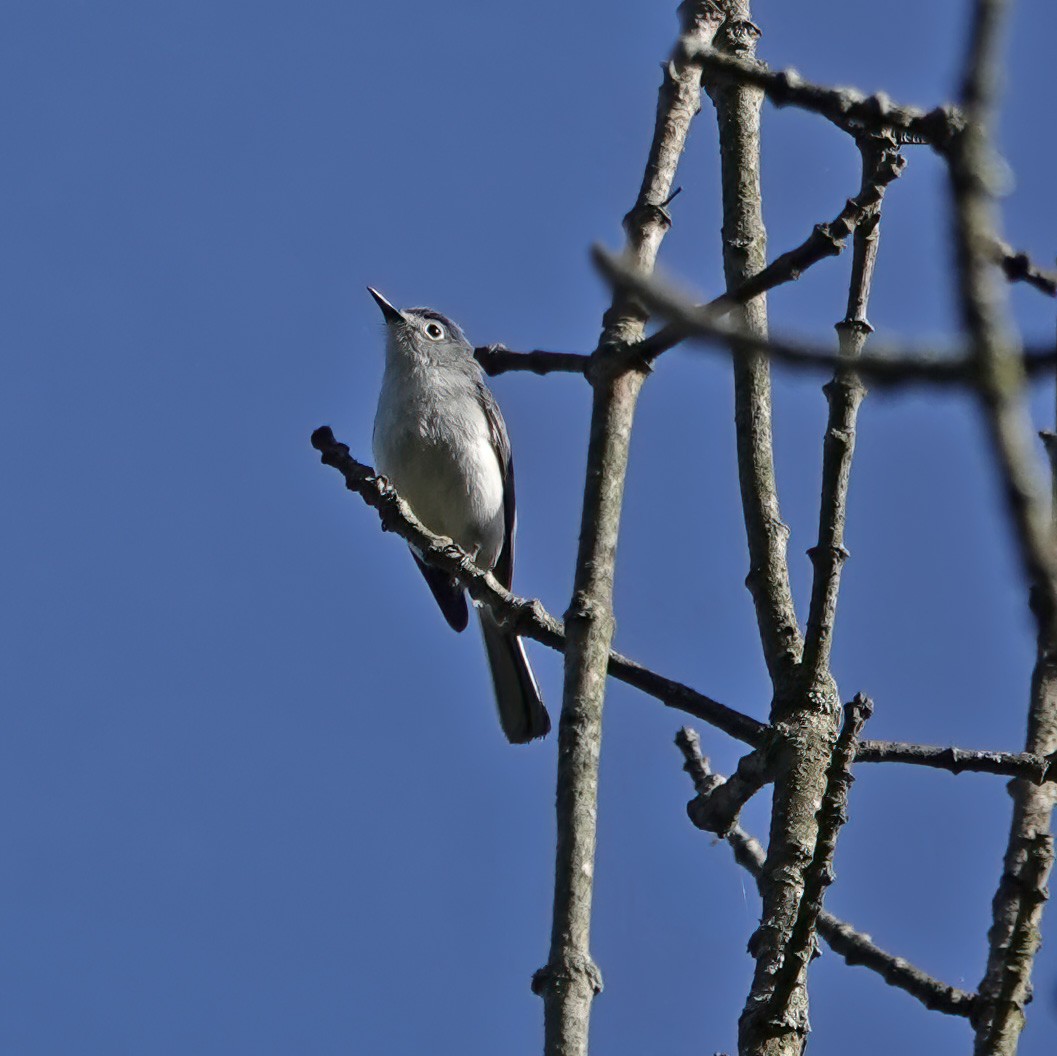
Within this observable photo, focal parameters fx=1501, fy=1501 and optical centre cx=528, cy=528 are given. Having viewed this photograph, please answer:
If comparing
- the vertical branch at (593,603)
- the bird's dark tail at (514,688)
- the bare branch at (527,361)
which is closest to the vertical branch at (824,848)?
the vertical branch at (593,603)

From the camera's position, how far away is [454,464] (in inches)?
335

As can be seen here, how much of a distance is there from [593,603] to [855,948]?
1.47 metres

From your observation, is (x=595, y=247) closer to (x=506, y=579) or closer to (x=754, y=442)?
(x=754, y=442)

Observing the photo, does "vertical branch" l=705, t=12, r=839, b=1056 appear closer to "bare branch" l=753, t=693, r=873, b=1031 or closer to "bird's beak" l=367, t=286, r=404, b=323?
"bare branch" l=753, t=693, r=873, b=1031

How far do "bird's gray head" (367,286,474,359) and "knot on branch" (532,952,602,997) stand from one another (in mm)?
6801

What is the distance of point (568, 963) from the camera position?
94.7 inches

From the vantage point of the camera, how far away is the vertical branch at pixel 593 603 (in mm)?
2393

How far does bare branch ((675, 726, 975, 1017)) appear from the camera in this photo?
354 cm

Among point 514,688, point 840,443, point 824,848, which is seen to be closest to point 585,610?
point 824,848

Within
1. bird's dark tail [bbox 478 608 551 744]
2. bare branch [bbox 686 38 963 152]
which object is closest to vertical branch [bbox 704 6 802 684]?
bare branch [bbox 686 38 963 152]

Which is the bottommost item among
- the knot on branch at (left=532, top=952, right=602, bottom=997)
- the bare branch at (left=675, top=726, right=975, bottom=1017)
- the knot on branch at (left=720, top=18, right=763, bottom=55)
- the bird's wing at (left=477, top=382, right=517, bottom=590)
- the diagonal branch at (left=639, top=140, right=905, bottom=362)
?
the knot on branch at (left=532, top=952, right=602, bottom=997)

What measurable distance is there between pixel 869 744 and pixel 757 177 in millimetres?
1689

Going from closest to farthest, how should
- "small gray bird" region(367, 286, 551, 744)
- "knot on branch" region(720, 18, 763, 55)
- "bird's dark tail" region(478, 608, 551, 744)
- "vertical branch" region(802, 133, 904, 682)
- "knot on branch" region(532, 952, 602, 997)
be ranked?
"knot on branch" region(532, 952, 602, 997) < "vertical branch" region(802, 133, 904, 682) < "knot on branch" region(720, 18, 763, 55) < "bird's dark tail" region(478, 608, 551, 744) < "small gray bird" region(367, 286, 551, 744)

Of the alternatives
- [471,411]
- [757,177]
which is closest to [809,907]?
[757,177]
